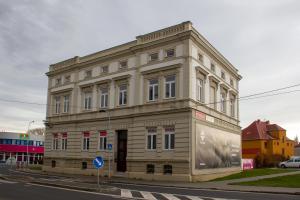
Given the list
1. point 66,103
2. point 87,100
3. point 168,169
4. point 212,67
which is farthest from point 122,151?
point 212,67

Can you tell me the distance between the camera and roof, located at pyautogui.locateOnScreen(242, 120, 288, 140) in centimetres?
7170

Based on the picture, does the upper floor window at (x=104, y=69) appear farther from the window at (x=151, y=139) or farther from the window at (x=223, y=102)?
the window at (x=223, y=102)

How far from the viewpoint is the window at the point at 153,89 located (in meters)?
33.3

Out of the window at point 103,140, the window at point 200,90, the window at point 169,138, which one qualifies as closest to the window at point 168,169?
the window at point 169,138

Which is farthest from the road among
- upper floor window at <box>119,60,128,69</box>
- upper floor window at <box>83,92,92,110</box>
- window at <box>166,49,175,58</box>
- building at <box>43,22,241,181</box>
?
upper floor window at <box>83,92,92,110</box>

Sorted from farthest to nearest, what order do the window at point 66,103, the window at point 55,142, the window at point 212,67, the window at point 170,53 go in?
the window at point 55,142, the window at point 66,103, the window at point 212,67, the window at point 170,53

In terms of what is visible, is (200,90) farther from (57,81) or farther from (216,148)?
(57,81)

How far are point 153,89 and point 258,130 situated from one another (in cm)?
4468

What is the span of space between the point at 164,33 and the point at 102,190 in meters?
17.2

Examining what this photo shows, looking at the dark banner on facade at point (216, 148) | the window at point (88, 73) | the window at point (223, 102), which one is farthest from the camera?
the window at point (88, 73)

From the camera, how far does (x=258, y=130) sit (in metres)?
72.6

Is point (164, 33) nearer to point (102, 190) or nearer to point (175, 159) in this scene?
point (175, 159)

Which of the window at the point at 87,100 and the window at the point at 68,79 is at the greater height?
the window at the point at 68,79

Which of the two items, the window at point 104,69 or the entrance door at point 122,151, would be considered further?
the window at point 104,69
